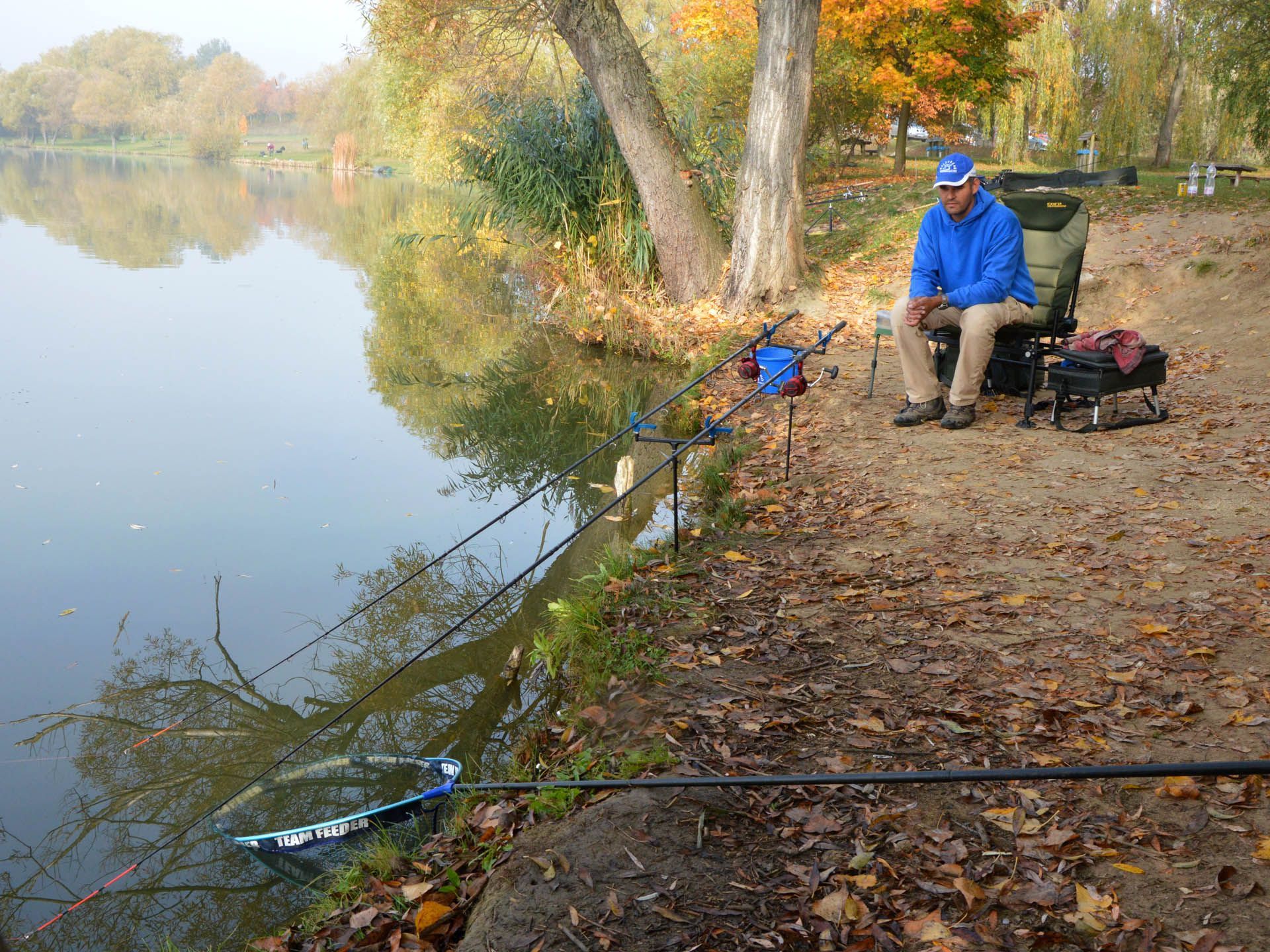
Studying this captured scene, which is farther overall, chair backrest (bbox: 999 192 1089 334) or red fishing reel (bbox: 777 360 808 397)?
chair backrest (bbox: 999 192 1089 334)

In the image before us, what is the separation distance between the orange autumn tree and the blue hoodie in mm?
14032

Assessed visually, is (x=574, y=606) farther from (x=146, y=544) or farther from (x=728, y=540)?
(x=146, y=544)

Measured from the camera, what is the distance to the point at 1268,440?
5.75 meters

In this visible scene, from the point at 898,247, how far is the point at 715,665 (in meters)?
10.9

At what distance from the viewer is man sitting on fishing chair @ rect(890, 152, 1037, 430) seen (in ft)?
20.6

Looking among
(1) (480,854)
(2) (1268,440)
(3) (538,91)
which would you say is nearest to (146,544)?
(1) (480,854)

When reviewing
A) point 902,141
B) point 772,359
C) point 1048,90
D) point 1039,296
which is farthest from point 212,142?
point 1039,296

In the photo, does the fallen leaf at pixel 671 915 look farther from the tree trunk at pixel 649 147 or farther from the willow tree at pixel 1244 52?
the willow tree at pixel 1244 52

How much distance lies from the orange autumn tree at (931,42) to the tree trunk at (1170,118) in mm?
4140

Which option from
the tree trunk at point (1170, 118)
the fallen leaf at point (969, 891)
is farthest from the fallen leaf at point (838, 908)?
the tree trunk at point (1170, 118)

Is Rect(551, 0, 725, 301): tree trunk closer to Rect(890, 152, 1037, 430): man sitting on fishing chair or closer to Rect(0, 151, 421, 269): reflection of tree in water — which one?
Rect(890, 152, 1037, 430): man sitting on fishing chair

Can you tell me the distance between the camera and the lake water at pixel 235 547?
420 centimetres

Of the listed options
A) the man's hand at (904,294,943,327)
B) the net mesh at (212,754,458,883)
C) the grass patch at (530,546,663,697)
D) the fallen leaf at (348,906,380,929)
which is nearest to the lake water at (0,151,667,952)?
the net mesh at (212,754,458,883)

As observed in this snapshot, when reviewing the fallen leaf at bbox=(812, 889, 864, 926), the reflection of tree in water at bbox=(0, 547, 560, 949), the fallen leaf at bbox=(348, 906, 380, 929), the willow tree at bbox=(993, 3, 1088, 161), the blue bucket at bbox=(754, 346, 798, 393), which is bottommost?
the reflection of tree in water at bbox=(0, 547, 560, 949)
